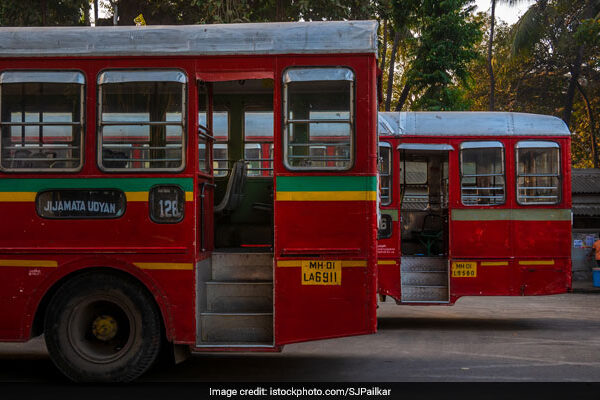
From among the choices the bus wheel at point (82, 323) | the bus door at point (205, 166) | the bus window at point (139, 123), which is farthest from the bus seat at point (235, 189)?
the bus wheel at point (82, 323)

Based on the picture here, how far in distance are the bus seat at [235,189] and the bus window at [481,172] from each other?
4.17 metres

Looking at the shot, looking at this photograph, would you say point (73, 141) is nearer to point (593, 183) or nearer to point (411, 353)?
point (411, 353)

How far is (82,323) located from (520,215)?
22.9 ft

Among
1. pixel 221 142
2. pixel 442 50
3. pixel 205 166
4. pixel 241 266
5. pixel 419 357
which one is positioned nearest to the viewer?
pixel 241 266

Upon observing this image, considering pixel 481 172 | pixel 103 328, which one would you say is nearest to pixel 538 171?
pixel 481 172

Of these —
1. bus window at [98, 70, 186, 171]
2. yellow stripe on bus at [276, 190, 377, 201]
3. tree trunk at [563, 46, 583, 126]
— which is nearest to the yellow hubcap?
bus window at [98, 70, 186, 171]

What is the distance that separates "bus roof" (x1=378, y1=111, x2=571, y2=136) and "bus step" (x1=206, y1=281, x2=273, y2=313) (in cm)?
478

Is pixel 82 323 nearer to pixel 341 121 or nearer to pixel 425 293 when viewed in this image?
pixel 341 121

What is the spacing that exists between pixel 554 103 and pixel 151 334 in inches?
1109

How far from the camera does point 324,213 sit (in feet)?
22.4

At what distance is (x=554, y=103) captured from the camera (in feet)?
102

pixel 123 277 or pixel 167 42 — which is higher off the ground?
pixel 167 42

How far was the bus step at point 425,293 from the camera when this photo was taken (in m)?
11.1

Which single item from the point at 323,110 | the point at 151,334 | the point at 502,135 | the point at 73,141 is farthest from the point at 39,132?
the point at 502,135
